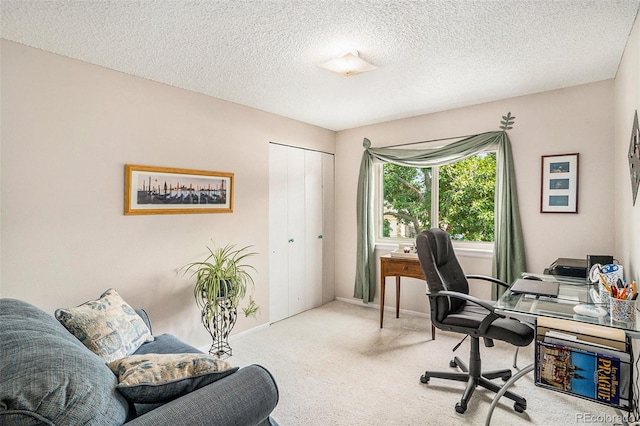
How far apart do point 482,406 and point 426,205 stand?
244 centimetres

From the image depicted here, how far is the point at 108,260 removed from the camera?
8.81 ft

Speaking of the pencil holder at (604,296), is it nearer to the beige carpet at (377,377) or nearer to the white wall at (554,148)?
the beige carpet at (377,377)

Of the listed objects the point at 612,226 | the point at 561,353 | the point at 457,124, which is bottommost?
the point at 561,353

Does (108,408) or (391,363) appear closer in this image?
(108,408)

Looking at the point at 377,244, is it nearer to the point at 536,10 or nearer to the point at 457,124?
the point at 457,124

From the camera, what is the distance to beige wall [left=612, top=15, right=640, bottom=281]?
6.78 feet

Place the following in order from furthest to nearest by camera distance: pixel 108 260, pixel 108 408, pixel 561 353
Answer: pixel 108 260
pixel 561 353
pixel 108 408

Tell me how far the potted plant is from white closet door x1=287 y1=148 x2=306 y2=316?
0.96 meters

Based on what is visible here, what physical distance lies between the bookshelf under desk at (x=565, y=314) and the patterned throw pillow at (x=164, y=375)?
61.5 inches

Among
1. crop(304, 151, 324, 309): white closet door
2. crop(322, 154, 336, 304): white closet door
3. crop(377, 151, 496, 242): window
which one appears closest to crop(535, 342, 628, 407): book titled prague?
crop(377, 151, 496, 242): window

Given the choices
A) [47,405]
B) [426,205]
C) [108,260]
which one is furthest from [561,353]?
[108,260]

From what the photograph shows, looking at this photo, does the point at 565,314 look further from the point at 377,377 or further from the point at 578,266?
the point at 377,377

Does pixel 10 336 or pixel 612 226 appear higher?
pixel 612 226

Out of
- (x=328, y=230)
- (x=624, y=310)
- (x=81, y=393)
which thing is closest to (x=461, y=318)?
(x=624, y=310)
